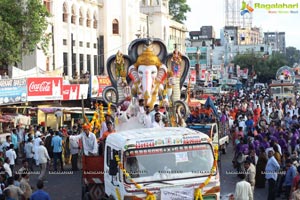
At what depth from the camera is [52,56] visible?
44.3 meters

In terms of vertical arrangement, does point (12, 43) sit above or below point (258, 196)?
above

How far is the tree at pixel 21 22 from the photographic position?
33.1 metres

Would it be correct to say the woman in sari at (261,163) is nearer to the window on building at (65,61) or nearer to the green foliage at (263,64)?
the window on building at (65,61)

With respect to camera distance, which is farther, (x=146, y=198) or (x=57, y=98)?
(x=57, y=98)

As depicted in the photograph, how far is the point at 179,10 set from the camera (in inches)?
3474

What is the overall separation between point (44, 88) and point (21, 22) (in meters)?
4.32

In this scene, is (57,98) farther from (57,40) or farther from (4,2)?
(57,40)

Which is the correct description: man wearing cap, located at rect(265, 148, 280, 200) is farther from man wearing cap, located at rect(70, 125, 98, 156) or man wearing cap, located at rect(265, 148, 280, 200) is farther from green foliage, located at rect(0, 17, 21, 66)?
green foliage, located at rect(0, 17, 21, 66)

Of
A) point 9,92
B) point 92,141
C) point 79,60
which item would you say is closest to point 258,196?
point 92,141

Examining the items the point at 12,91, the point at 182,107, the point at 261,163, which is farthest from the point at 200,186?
the point at 12,91

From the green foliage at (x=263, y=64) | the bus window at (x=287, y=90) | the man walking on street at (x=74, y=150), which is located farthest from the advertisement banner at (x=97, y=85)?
the green foliage at (x=263, y=64)

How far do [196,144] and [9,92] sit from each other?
1842cm

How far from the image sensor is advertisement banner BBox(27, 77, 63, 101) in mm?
31044

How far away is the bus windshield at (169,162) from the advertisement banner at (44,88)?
A: 1970 centimetres
